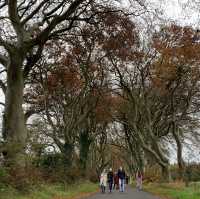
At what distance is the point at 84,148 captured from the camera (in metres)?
46.1

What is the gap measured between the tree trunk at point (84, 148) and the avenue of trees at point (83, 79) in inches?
3.9

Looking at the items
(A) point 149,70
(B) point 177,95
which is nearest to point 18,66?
(A) point 149,70

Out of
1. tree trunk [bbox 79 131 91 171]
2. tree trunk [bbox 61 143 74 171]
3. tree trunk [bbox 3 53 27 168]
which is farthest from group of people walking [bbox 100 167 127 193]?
tree trunk [bbox 3 53 27 168]

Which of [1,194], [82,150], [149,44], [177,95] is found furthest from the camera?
[82,150]

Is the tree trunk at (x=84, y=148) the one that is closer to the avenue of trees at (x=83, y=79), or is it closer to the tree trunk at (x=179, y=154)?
the avenue of trees at (x=83, y=79)

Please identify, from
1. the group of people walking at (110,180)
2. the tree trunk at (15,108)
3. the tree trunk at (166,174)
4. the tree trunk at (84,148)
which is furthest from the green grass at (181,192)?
the tree trunk at (84,148)

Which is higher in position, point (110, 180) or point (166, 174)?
point (166, 174)

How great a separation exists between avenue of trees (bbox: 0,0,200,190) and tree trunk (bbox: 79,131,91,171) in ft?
0.33

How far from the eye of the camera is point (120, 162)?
306ft

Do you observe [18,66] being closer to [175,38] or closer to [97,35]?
[97,35]

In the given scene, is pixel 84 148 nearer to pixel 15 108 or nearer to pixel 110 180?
pixel 110 180

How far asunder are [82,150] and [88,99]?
32.9 feet

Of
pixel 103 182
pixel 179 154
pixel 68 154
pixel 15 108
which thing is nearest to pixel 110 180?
pixel 103 182

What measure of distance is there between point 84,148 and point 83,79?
11738 millimetres
